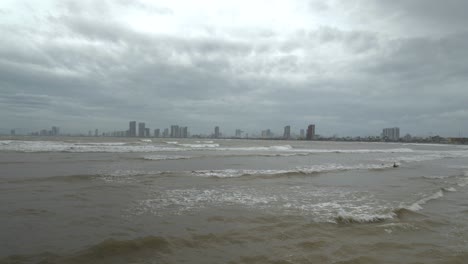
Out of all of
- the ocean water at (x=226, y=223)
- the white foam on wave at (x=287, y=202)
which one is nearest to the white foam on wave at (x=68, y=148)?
the ocean water at (x=226, y=223)

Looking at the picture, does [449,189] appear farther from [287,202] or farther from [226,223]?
[226,223]

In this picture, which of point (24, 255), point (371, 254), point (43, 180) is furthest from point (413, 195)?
point (43, 180)

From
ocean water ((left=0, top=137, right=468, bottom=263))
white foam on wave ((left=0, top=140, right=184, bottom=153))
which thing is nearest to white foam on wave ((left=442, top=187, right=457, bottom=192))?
ocean water ((left=0, top=137, right=468, bottom=263))

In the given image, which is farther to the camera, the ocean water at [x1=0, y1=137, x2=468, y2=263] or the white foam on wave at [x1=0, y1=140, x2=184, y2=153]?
the white foam on wave at [x1=0, y1=140, x2=184, y2=153]

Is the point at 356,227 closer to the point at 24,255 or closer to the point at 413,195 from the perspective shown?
the point at 413,195

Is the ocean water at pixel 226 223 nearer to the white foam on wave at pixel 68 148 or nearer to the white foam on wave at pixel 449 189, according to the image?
the white foam on wave at pixel 449 189

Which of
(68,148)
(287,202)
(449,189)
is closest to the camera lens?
(287,202)

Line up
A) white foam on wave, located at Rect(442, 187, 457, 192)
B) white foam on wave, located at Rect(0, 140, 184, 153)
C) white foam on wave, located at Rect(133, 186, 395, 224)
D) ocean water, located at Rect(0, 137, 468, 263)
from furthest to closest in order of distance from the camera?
white foam on wave, located at Rect(0, 140, 184, 153) < white foam on wave, located at Rect(442, 187, 457, 192) < white foam on wave, located at Rect(133, 186, 395, 224) < ocean water, located at Rect(0, 137, 468, 263)

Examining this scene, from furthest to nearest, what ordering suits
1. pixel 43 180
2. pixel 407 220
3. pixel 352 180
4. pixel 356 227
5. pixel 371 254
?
pixel 352 180
pixel 43 180
pixel 407 220
pixel 356 227
pixel 371 254

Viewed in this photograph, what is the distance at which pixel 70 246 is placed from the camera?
5570 millimetres

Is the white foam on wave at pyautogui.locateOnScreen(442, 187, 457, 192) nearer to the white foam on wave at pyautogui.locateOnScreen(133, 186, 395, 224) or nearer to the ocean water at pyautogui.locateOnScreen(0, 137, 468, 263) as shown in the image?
the ocean water at pyautogui.locateOnScreen(0, 137, 468, 263)

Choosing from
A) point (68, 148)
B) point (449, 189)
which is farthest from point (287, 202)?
point (68, 148)

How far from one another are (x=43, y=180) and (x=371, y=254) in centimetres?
1347

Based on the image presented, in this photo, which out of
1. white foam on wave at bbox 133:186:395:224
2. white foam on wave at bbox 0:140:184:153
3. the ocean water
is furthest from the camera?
white foam on wave at bbox 0:140:184:153
